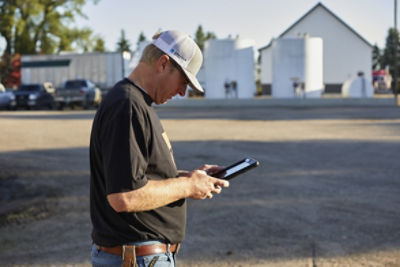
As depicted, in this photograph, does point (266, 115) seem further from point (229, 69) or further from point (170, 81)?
point (170, 81)

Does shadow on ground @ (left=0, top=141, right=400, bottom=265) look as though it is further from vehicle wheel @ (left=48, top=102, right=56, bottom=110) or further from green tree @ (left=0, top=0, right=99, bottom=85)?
green tree @ (left=0, top=0, right=99, bottom=85)

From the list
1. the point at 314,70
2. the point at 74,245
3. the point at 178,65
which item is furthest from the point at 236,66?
the point at 178,65

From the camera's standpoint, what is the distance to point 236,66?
36406 mm

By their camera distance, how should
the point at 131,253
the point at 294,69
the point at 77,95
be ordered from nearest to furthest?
1. the point at 131,253
2. the point at 77,95
3. the point at 294,69

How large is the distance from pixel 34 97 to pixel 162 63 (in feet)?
105

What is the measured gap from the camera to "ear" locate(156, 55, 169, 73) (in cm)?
221

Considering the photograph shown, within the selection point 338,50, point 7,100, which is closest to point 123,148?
point 7,100

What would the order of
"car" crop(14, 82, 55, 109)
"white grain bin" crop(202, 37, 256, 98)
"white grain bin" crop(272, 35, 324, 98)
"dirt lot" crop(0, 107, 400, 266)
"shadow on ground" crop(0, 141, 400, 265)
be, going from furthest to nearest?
"white grain bin" crop(202, 37, 256, 98)
"white grain bin" crop(272, 35, 324, 98)
"car" crop(14, 82, 55, 109)
"shadow on ground" crop(0, 141, 400, 265)
"dirt lot" crop(0, 107, 400, 266)

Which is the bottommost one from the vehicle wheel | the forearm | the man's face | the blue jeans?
the blue jeans

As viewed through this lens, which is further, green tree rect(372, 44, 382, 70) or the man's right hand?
green tree rect(372, 44, 382, 70)

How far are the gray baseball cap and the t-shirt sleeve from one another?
319 mm

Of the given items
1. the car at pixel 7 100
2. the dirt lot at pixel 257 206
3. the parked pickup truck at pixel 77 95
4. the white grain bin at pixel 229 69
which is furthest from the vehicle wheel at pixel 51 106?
the dirt lot at pixel 257 206

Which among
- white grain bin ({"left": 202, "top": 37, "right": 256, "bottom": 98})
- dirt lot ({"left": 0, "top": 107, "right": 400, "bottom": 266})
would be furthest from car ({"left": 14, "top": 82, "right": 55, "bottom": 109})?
dirt lot ({"left": 0, "top": 107, "right": 400, "bottom": 266})

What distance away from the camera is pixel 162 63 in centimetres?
222
